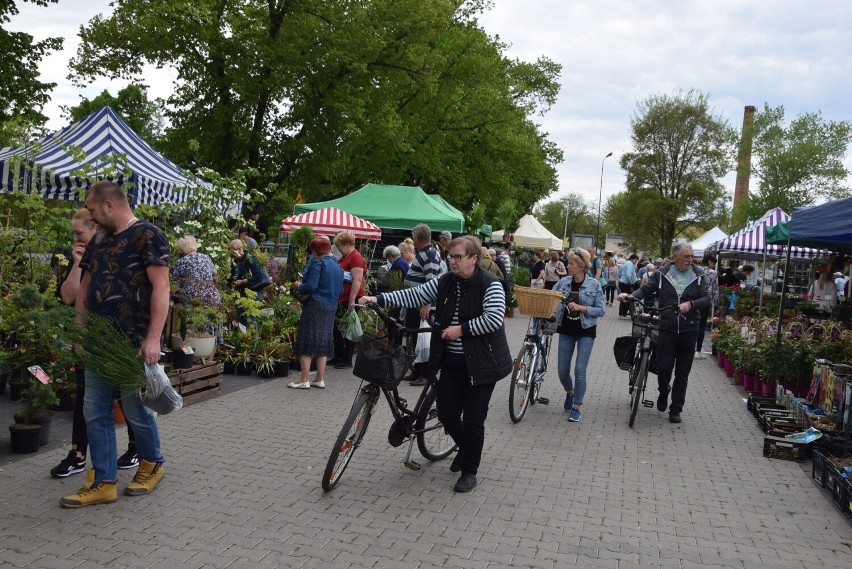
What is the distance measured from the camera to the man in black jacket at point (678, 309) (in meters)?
9.12

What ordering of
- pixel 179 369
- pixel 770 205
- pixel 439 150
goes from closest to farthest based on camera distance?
pixel 179 369 → pixel 439 150 → pixel 770 205

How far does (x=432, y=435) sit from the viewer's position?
670cm

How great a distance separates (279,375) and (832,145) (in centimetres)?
4496

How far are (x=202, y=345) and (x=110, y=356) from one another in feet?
13.4

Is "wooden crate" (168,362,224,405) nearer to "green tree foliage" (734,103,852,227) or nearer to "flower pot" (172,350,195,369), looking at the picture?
"flower pot" (172,350,195,369)

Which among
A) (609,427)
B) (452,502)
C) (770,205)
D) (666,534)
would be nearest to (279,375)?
(609,427)

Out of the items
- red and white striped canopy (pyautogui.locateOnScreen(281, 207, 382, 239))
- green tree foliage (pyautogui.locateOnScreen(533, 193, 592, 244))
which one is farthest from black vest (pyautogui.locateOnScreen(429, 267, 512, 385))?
green tree foliage (pyautogui.locateOnScreen(533, 193, 592, 244))

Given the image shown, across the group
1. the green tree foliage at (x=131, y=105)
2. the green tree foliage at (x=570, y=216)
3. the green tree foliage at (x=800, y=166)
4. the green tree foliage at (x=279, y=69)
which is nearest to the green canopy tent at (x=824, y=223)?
the green tree foliage at (x=279, y=69)

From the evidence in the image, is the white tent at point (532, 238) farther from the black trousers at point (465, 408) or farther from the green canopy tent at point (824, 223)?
the black trousers at point (465, 408)

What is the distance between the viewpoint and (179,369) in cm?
845

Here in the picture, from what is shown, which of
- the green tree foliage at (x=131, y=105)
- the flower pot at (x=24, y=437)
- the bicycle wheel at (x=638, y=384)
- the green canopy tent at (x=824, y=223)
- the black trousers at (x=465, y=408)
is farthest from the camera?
the green tree foliage at (x=131, y=105)

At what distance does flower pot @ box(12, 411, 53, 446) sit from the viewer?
6.41 meters

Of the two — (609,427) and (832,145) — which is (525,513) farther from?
(832,145)

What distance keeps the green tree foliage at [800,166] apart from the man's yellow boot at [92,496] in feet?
151
